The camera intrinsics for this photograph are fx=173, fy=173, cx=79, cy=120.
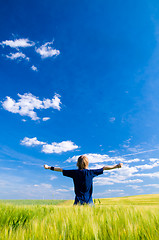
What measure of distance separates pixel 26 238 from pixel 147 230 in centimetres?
95

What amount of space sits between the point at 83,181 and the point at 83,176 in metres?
0.15

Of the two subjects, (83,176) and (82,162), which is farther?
(82,162)

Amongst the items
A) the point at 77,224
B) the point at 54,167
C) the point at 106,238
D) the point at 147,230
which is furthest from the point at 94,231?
the point at 54,167

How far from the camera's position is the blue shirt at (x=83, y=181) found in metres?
5.53

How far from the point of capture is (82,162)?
5746mm

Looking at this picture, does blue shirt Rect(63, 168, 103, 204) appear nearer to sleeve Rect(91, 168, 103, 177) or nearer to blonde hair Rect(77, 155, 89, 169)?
sleeve Rect(91, 168, 103, 177)

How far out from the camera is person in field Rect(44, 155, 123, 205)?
5.54 m

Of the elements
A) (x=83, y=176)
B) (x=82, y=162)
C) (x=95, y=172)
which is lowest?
(x=83, y=176)

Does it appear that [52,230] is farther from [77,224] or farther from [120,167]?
[120,167]

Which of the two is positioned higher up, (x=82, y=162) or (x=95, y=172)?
(x=82, y=162)

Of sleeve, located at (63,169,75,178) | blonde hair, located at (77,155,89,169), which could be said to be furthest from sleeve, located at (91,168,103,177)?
sleeve, located at (63,169,75,178)

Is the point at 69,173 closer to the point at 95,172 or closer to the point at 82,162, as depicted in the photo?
the point at 82,162

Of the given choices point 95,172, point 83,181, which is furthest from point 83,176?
point 95,172

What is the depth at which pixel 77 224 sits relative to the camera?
159cm
